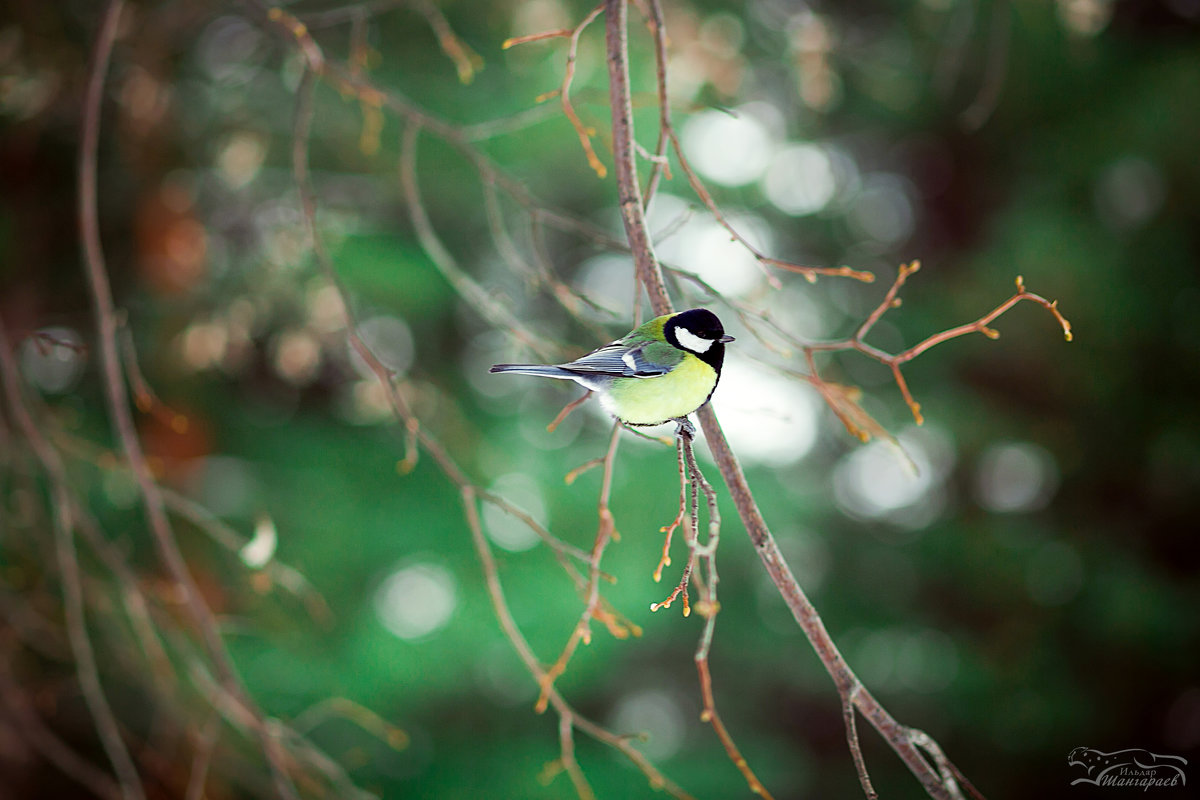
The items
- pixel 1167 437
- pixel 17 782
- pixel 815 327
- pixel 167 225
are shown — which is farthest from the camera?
pixel 815 327

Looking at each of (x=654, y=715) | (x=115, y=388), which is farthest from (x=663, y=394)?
(x=654, y=715)

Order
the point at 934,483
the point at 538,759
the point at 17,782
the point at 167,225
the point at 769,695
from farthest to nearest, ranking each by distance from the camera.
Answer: the point at 769,695, the point at 934,483, the point at 538,759, the point at 167,225, the point at 17,782

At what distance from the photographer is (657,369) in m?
0.94

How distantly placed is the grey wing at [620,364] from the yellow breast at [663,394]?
0.4 inches

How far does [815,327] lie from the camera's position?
5254mm

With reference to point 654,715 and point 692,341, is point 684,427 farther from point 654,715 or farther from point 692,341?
point 654,715

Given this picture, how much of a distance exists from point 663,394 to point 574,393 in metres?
3.58

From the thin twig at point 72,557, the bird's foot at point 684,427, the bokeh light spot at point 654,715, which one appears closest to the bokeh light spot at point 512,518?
the bokeh light spot at point 654,715

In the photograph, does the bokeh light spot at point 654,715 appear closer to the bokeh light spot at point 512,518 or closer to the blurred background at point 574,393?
the blurred background at point 574,393

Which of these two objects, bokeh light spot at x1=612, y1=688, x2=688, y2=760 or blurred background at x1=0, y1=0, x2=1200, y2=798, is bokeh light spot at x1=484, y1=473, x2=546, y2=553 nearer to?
blurred background at x1=0, y1=0, x2=1200, y2=798

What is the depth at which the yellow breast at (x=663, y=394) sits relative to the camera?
0.87 meters

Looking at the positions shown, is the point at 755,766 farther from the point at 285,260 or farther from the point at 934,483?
the point at 285,260

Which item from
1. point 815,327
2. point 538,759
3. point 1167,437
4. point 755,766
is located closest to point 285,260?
point 538,759

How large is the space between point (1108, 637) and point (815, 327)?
2258mm
